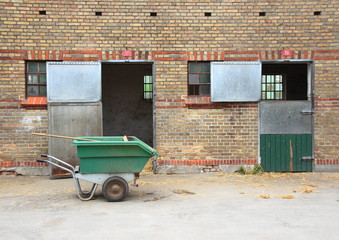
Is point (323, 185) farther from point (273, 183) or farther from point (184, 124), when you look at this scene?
point (184, 124)

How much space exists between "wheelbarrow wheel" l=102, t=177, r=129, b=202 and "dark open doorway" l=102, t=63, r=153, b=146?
8.43 meters

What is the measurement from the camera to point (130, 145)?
632 cm

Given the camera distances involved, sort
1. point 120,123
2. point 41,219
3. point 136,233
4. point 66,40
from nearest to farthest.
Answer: point 136,233 < point 41,219 < point 66,40 < point 120,123

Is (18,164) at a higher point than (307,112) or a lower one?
lower

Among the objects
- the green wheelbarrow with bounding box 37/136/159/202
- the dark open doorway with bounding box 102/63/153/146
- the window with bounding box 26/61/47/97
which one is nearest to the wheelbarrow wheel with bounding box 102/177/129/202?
the green wheelbarrow with bounding box 37/136/159/202

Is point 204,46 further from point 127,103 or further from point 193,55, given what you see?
point 127,103

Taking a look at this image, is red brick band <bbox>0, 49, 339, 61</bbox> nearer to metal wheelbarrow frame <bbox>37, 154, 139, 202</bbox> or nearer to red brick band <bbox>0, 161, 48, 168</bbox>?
red brick band <bbox>0, 161, 48, 168</bbox>

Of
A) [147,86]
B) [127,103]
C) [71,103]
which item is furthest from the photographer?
[147,86]

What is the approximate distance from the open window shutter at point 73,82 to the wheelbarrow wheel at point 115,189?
337cm

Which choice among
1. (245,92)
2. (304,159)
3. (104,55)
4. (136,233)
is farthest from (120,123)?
(136,233)

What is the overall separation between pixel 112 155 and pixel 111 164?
0.64 feet

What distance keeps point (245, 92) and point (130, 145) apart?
441 centimetres

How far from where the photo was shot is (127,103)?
49.1 feet

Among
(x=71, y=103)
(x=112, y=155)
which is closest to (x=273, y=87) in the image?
(x=71, y=103)
